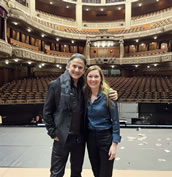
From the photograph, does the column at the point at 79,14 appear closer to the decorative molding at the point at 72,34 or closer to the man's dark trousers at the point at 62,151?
the decorative molding at the point at 72,34

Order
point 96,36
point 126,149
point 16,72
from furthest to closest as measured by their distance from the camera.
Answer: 1. point 96,36
2. point 16,72
3. point 126,149

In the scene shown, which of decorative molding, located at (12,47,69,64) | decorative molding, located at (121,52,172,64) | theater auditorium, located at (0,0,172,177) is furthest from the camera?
decorative molding, located at (121,52,172,64)

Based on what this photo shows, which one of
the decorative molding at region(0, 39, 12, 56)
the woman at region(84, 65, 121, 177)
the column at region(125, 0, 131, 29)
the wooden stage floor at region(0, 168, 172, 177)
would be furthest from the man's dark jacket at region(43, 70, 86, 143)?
the column at region(125, 0, 131, 29)

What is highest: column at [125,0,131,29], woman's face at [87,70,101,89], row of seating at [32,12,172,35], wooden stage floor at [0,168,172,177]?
column at [125,0,131,29]

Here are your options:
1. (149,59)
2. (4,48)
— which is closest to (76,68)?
(4,48)

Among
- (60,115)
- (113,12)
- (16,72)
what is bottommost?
(60,115)

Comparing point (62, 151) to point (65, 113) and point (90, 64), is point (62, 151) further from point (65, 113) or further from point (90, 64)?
point (90, 64)

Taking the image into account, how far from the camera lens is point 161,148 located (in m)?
2.31

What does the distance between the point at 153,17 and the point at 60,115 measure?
63.9 ft

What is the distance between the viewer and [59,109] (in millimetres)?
1221

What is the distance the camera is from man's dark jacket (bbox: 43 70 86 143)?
121cm

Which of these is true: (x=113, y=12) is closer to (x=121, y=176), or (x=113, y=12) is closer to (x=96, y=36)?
(x=96, y=36)

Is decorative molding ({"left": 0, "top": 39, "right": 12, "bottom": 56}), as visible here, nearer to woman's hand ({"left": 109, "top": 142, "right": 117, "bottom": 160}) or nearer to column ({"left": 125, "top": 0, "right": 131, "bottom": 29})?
woman's hand ({"left": 109, "top": 142, "right": 117, "bottom": 160})

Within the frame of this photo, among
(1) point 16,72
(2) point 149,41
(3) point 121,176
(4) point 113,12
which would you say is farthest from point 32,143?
(4) point 113,12
